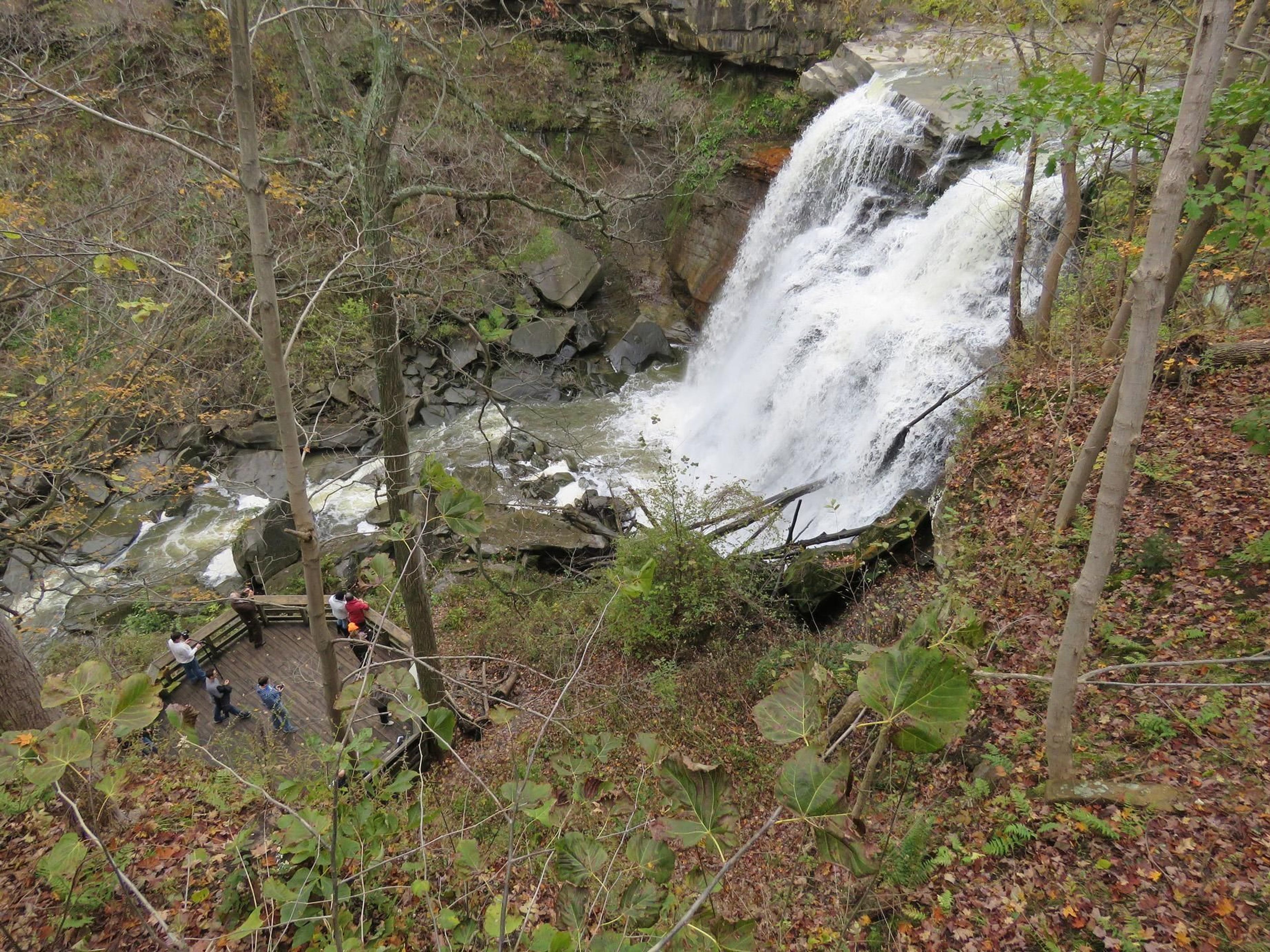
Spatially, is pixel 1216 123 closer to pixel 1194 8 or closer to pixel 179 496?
pixel 1194 8

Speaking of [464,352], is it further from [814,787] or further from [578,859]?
[814,787]

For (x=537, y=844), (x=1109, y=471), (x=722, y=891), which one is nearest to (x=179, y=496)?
(x=537, y=844)

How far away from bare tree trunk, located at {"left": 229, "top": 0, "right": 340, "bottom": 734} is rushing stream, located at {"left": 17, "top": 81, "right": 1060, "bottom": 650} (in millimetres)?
6328

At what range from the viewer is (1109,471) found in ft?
10.3

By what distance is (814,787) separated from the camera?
1546mm

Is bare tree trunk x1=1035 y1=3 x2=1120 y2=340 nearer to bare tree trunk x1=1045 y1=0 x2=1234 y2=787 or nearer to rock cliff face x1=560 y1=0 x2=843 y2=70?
bare tree trunk x1=1045 y1=0 x2=1234 y2=787

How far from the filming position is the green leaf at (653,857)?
5.98 ft

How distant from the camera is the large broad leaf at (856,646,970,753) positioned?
5.14ft

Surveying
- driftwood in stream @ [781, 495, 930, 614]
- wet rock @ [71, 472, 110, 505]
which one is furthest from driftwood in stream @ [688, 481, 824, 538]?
wet rock @ [71, 472, 110, 505]

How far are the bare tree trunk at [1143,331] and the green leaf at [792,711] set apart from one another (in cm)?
206

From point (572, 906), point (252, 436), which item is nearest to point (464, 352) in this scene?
point (252, 436)

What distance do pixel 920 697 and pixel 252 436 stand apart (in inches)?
673

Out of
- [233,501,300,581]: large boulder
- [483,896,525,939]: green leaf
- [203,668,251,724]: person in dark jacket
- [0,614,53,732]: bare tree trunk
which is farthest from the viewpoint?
[233,501,300,581]: large boulder

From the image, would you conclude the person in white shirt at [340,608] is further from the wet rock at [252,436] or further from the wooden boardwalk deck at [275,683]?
the wet rock at [252,436]
